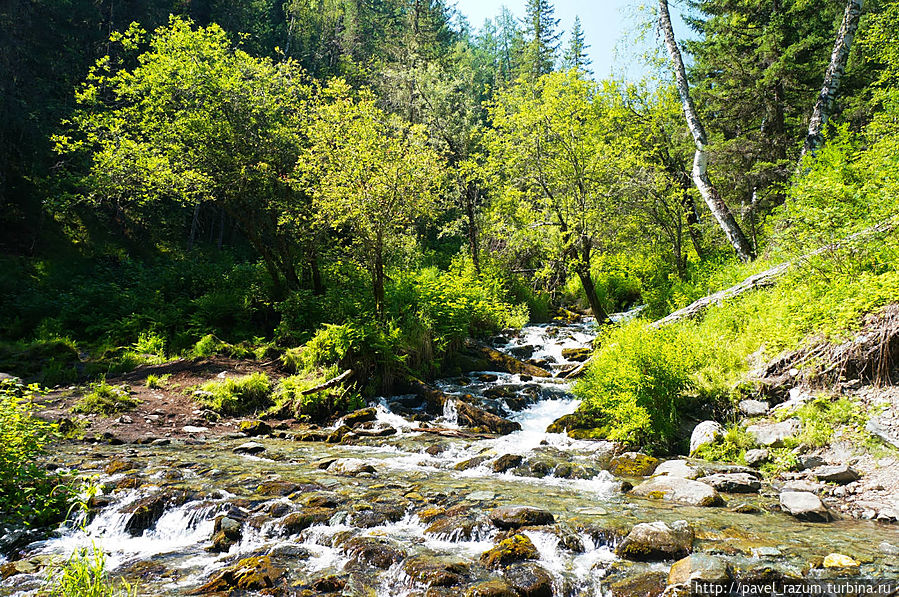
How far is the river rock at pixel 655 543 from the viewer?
17.6 ft

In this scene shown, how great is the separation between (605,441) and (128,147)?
18.8m

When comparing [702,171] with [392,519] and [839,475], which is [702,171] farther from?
[392,519]

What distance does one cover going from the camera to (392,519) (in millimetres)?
6770

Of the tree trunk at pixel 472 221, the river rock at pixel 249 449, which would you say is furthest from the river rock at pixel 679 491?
the tree trunk at pixel 472 221

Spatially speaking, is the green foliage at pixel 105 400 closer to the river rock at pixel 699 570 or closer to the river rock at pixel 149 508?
the river rock at pixel 149 508

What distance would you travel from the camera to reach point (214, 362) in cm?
1593

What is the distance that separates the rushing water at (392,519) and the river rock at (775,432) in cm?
162

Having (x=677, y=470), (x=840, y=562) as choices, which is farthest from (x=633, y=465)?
(x=840, y=562)

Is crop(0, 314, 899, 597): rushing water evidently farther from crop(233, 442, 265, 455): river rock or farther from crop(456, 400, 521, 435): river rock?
crop(456, 400, 521, 435): river rock

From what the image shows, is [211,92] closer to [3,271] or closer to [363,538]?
[3,271]

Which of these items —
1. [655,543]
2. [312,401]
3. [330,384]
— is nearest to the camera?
[655,543]

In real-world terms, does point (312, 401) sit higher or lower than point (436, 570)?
higher

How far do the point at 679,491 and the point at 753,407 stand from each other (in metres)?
2.97

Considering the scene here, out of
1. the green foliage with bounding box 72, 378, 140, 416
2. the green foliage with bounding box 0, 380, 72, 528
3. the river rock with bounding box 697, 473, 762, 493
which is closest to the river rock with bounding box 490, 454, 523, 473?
the river rock with bounding box 697, 473, 762, 493
